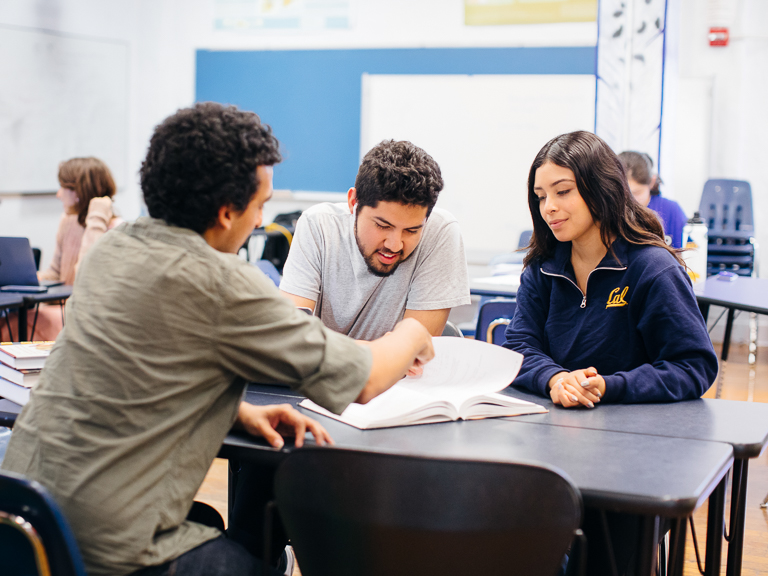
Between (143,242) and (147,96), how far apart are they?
17.8 ft

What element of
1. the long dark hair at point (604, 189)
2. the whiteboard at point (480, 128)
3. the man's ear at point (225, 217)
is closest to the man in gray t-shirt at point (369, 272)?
the long dark hair at point (604, 189)

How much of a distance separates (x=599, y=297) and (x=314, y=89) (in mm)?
4400

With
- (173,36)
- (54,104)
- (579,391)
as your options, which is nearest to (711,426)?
(579,391)


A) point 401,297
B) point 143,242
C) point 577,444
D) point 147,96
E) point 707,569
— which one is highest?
point 147,96

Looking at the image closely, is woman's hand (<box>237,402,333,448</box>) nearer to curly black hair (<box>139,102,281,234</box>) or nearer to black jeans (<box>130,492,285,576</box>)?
black jeans (<box>130,492,285,576</box>)

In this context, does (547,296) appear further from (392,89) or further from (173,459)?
(392,89)

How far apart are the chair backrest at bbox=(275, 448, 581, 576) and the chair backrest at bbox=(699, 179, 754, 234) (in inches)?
177

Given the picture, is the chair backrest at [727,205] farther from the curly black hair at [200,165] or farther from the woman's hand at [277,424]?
the curly black hair at [200,165]

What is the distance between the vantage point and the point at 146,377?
3.09 feet

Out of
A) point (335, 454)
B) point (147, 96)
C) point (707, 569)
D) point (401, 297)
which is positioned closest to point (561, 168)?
point (401, 297)

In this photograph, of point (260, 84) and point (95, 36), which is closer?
point (95, 36)

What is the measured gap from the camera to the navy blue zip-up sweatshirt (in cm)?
145

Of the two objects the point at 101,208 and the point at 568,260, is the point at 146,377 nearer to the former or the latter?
the point at 568,260

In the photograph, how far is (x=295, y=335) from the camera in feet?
3.28
